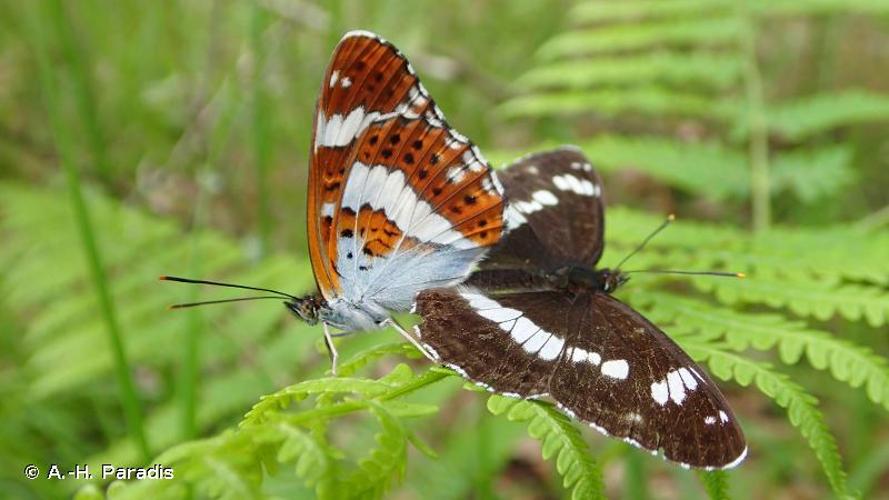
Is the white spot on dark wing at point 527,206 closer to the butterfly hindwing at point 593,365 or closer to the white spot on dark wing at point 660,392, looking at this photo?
the butterfly hindwing at point 593,365

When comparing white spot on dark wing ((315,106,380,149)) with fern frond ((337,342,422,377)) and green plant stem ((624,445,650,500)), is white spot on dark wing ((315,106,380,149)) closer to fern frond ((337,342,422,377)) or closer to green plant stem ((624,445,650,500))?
fern frond ((337,342,422,377))

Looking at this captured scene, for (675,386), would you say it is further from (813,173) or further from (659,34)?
(659,34)

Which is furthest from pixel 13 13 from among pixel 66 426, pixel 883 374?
pixel 883 374

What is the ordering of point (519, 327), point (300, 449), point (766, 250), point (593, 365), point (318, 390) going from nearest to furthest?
1. point (300, 449)
2. point (318, 390)
3. point (593, 365)
4. point (519, 327)
5. point (766, 250)

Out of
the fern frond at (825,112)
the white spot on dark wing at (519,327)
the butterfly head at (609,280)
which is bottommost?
the white spot on dark wing at (519,327)

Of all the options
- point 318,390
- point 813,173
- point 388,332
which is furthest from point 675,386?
point 813,173

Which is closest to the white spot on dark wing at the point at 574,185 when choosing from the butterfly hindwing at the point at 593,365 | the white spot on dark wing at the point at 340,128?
the butterfly hindwing at the point at 593,365

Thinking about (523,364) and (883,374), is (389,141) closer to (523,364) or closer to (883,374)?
(523,364)

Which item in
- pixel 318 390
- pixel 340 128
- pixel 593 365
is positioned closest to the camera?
pixel 318 390
